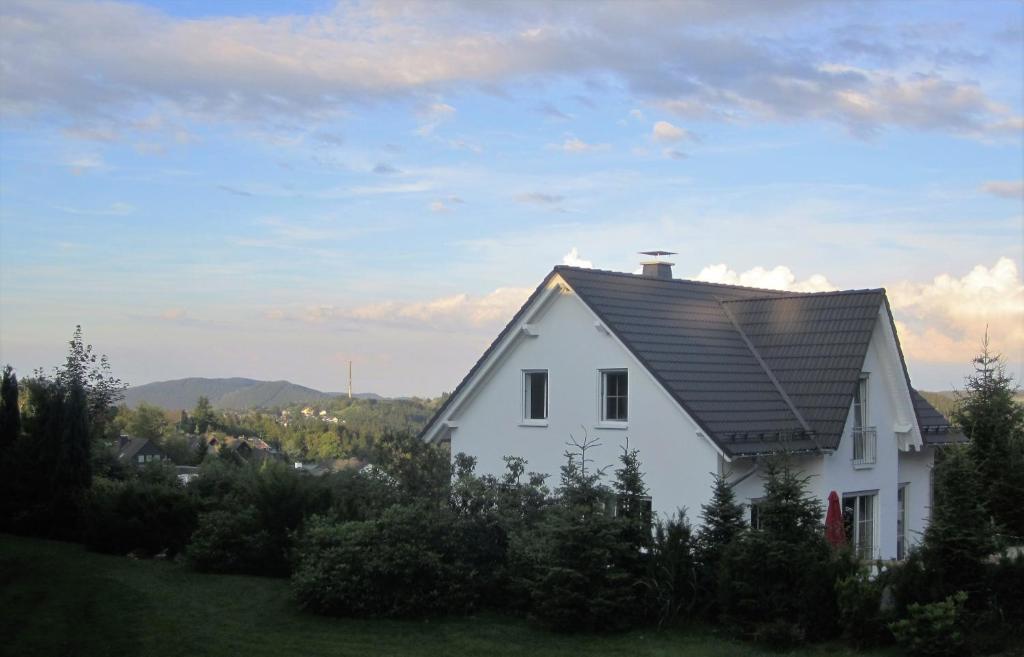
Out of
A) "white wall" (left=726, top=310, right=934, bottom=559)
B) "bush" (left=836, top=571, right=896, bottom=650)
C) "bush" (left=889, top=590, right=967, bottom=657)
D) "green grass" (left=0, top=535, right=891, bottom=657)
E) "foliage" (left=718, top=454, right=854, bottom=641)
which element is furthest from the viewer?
"white wall" (left=726, top=310, right=934, bottom=559)

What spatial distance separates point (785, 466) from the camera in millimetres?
14102

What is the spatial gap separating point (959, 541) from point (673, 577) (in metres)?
3.63

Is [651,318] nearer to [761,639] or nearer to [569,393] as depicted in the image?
[569,393]

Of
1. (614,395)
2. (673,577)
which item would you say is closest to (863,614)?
(673,577)

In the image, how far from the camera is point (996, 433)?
2542 cm

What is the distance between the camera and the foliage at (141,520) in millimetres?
21703

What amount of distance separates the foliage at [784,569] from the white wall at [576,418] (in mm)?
6488

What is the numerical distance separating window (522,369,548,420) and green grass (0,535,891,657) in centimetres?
807

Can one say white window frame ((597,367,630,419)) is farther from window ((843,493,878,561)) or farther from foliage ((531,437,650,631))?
foliage ((531,437,650,631))

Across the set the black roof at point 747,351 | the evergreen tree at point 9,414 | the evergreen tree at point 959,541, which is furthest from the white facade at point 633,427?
the evergreen tree at point 9,414

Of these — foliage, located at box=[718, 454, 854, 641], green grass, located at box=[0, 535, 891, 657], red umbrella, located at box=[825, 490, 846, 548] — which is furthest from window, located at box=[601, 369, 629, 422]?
foliage, located at box=[718, 454, 854, 641]

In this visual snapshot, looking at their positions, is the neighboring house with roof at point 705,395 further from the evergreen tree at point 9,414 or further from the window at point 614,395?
the evergreen tree at point 9,414

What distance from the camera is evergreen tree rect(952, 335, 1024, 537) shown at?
2338cm

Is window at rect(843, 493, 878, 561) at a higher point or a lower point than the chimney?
lower
